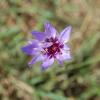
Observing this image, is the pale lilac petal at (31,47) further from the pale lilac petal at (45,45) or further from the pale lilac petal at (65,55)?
the pale lilac petal at (65,55)

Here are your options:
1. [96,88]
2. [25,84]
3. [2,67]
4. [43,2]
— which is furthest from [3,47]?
[96,88]

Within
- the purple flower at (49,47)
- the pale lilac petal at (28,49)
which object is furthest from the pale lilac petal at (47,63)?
the pale lilac petal at (28,49)

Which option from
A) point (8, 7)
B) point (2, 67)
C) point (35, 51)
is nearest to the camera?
point (35, 51)

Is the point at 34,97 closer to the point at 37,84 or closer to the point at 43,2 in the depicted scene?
the point at 37,84

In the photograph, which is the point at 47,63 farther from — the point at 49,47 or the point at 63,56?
the point at 49,47

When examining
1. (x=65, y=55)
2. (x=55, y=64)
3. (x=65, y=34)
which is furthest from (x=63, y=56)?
(x=55, y=64)
